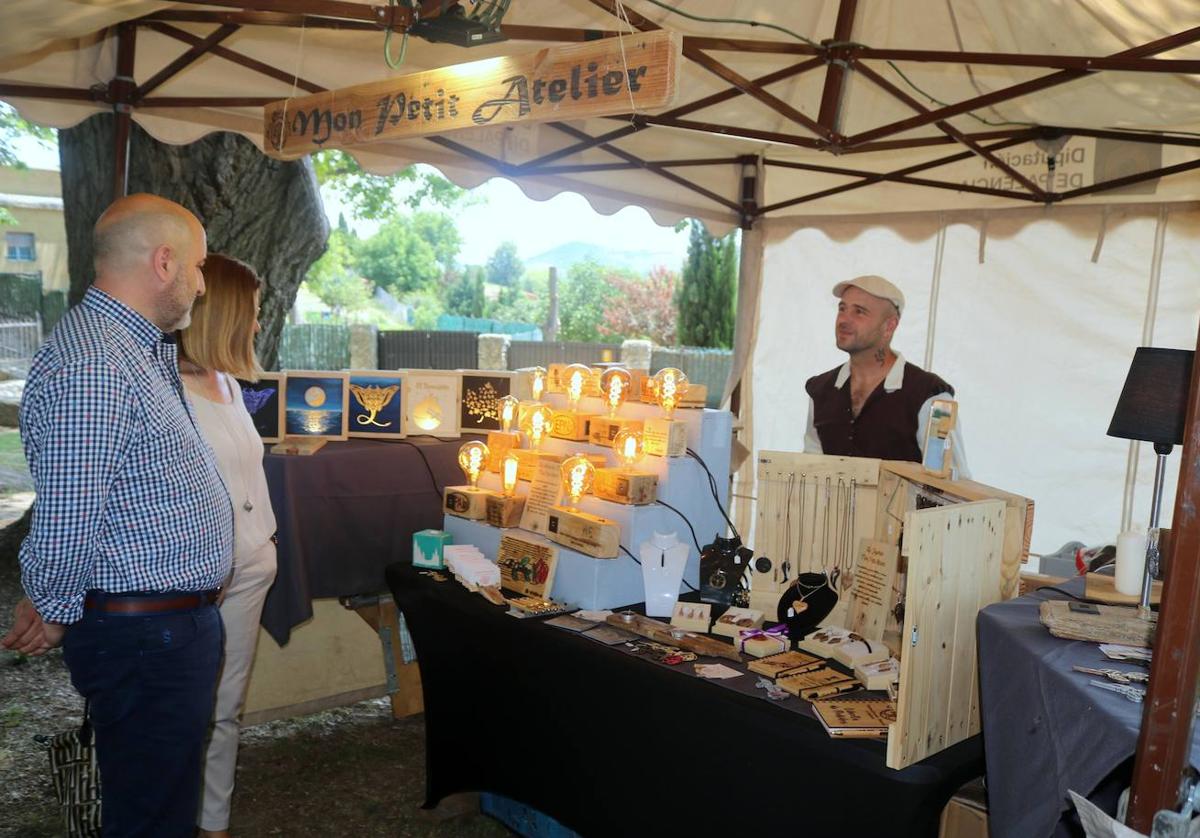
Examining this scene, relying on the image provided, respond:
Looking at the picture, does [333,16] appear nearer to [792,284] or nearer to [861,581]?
[861,581]

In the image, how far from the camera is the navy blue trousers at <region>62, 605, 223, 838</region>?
1918 millimetres

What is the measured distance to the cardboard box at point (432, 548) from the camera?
3.08 metres

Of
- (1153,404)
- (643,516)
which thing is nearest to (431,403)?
(643,516)

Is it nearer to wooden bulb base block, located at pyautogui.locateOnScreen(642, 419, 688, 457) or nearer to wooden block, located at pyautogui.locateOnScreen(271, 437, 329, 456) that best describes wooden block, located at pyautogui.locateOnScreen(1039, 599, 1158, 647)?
wooden bulb base block, located at pyautogui.locateOnScreen(642, 419, 688, 457)

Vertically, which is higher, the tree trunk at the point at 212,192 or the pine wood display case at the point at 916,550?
the tree trunk at the point at 212,192

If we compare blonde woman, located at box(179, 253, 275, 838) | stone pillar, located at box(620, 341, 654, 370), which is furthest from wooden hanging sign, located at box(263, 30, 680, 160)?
stone pillar, located at box(620, 341, 654, 370)

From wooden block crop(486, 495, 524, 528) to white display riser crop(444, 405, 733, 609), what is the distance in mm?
35

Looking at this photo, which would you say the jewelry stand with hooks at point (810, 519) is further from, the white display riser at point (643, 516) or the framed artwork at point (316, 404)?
the framed artwork at point (316, 404)

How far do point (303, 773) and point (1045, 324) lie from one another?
4169 millimetres

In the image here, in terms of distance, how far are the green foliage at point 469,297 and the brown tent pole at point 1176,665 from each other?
33643 millimetres

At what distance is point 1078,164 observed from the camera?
178 inches

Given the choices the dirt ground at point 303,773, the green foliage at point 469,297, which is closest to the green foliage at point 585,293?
the green foliage at point 469,297

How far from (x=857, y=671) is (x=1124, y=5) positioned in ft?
8.10

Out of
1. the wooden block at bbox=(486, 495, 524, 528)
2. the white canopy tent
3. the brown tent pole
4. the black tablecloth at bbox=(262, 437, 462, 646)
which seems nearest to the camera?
the brown tent pole
